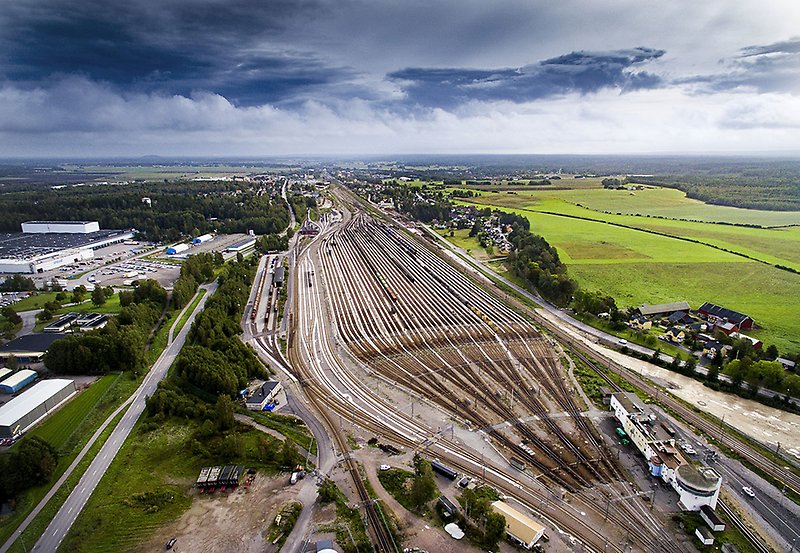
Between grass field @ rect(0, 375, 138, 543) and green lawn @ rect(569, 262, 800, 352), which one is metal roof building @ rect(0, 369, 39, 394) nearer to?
grass field @ rect(0, 375, 138, 543)

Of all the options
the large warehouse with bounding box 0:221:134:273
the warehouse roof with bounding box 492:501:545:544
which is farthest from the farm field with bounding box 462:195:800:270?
the large warehouse with bounding box 0:221:134:273

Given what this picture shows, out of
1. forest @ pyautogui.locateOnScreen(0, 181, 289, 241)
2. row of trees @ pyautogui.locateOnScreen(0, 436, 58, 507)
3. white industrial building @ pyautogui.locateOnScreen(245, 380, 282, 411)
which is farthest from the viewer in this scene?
forest @ pyautogui.locateOnScreen(0, 181, 289, 241)

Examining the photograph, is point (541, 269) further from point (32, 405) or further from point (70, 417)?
point (32, 405)

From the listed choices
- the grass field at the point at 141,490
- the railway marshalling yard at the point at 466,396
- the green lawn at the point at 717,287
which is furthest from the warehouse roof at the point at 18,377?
the green lawn at the point at 717,287

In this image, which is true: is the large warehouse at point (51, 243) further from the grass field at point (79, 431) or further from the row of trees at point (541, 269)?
the row of trees at point (541, 269)

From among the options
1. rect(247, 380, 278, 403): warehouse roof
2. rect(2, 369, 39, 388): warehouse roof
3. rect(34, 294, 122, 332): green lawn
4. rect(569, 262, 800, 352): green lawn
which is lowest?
rect(247, 380, 278, 403): warehouse roof

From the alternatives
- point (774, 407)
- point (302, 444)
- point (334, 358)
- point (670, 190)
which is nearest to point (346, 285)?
point (334, 358)

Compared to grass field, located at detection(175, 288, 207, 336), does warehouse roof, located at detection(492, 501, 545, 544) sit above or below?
below

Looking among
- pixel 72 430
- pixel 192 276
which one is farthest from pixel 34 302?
pixel 72 430
